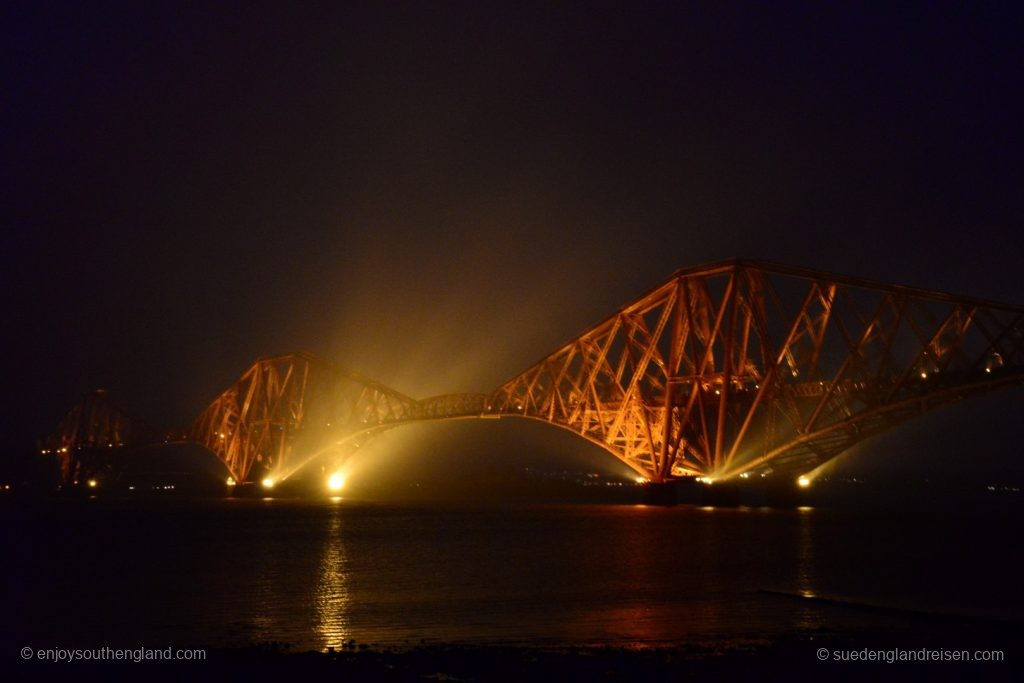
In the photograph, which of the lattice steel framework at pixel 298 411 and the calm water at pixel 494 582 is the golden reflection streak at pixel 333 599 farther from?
the lattice steel framework at pixel 298 411

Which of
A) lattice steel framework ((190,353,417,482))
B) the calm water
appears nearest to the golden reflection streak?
the calm water

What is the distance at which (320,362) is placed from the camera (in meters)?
122

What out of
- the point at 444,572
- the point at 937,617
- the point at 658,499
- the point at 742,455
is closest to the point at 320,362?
the point at 658,499

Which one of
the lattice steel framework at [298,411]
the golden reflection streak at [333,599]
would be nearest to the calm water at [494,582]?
the golden reflection streak at [333,599]

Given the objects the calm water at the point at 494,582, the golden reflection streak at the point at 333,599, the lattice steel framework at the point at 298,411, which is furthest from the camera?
the lattice steel framework at the point at 298,411

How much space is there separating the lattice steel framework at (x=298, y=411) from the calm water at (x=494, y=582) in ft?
214

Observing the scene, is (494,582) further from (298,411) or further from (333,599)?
(298,411)

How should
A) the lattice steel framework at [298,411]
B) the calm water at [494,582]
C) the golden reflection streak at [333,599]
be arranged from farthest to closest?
the lattice steel framework at [298,411]
the calm water at [494,582]
the golden reflection streak at [333,599]

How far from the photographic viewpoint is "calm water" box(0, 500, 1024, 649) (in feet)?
Result: 68.0

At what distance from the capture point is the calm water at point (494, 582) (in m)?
20.7

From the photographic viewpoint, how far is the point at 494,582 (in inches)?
1169

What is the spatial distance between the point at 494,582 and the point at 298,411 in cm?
9325

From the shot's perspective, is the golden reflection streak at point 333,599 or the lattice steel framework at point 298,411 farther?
the lattice steel framework at point 298,411

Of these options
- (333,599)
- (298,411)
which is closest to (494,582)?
(333,599)
